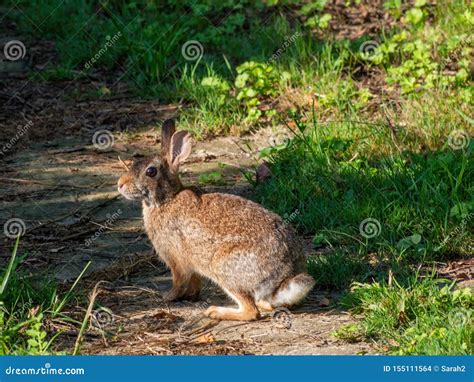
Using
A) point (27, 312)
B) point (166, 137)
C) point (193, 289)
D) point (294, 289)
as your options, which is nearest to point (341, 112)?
point (166, 137)

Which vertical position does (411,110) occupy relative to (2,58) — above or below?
below

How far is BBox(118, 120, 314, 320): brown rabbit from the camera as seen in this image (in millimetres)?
6219

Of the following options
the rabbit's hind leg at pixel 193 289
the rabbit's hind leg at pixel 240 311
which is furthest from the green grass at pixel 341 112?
the rabbit's hind leg at pixel 193 289

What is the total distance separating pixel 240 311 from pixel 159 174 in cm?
115

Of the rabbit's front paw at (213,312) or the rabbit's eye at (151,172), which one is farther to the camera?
the rabbit's eye at (151,172)

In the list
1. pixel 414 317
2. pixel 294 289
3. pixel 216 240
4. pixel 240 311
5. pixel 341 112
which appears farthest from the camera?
pixel 341 112

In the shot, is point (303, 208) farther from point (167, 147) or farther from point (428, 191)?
point (167, 147)

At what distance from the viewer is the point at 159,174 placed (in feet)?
22.2

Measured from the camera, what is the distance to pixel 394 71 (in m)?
9.87

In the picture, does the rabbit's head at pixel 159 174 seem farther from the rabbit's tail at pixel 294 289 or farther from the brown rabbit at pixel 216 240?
the rabbit's tail at pixel 294 289

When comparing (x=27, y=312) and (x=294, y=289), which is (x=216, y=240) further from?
(x=27, y=312)

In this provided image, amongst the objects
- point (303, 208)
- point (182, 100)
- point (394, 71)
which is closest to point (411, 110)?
point (394, 71)

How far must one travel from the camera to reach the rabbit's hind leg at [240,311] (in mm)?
6262

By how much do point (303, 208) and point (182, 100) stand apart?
2.84 meters
